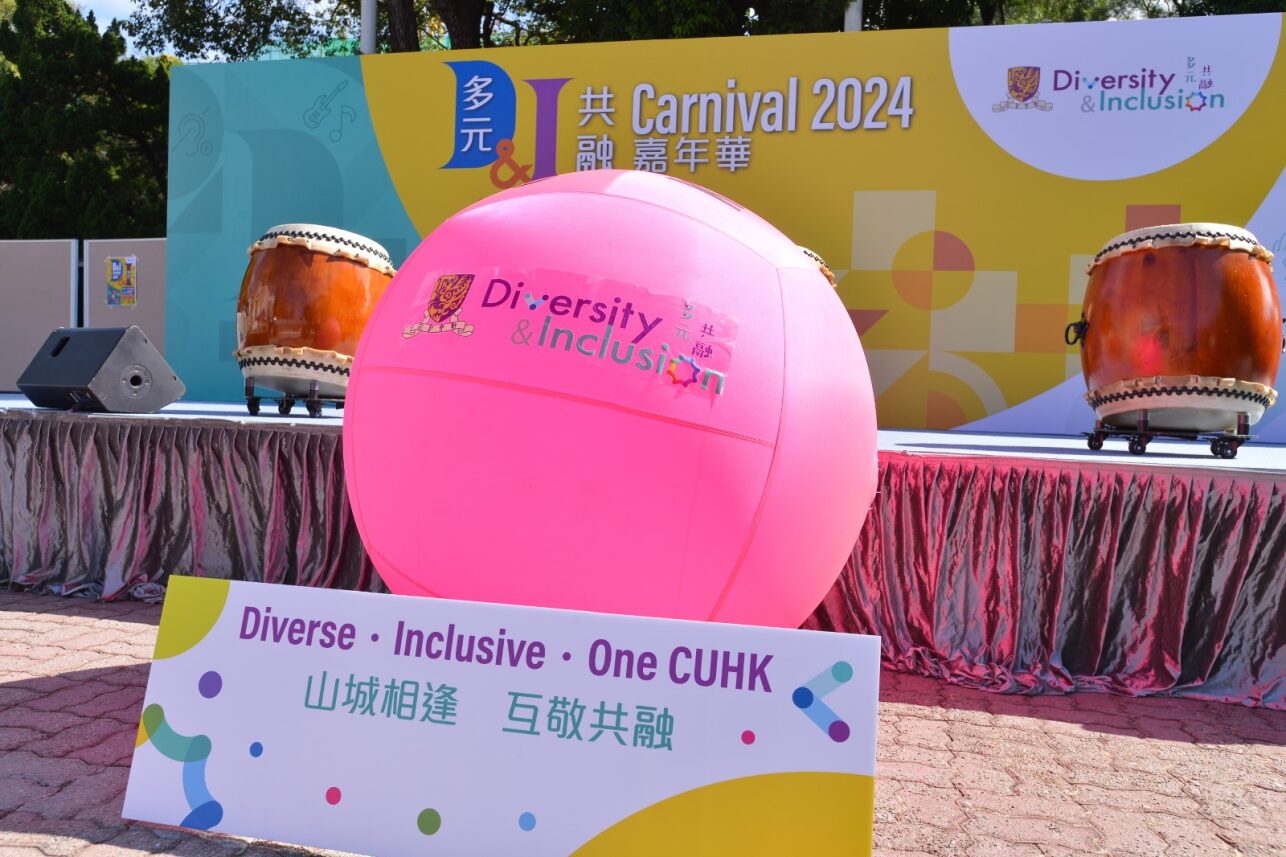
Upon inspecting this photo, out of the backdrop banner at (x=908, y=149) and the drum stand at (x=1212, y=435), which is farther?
the backdrop banner at (x=908, y=149)

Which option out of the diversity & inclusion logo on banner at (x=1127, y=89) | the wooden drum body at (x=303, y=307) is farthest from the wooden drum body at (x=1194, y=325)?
the wooden drum body at (x=303, y=307)

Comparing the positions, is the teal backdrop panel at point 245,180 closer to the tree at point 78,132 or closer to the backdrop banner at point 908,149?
the backdrop banner at point 908,149

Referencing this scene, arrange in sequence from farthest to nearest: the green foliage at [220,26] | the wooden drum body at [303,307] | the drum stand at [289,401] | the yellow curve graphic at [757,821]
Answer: the green foliage at [220,26]
the drum stand at [289,401]
the wooden drum body at [303,307]
the yellow curve graphic at [757,821]

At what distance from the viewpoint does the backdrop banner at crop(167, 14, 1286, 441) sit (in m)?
6.35

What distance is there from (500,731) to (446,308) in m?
0.98

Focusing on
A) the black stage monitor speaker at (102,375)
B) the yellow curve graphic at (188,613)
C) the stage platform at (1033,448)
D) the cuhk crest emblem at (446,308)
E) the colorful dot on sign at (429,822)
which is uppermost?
the cuhk crest emblem at (446,308)

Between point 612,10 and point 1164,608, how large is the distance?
9.96 metres

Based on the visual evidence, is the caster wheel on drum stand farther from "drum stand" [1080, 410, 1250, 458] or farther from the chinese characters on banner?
the chinese characters on banner

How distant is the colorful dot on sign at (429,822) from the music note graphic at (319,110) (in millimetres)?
6815

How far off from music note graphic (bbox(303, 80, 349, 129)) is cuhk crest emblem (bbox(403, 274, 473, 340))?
19.3 feet

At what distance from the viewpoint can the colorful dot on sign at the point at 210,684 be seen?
2053 mm

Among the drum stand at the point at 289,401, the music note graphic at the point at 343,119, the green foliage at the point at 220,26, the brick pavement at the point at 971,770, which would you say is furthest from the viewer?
the green foliage at the point at 220,26

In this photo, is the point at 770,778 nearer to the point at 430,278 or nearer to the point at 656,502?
the point at 656,502

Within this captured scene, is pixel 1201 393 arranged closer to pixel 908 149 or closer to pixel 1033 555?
pixel 1033 555
